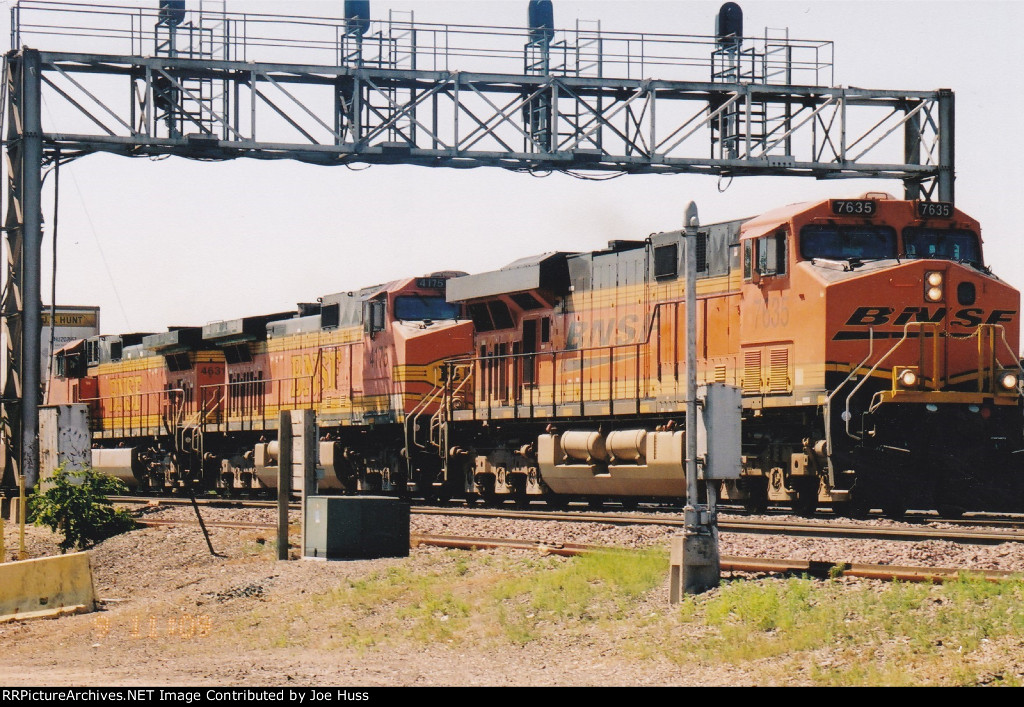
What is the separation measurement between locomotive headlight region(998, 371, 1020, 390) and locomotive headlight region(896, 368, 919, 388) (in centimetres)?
117

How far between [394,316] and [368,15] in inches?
220

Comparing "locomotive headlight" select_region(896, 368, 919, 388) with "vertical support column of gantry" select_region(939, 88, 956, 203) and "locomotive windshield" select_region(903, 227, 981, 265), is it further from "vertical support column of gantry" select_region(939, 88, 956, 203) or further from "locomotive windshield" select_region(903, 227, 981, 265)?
"vertical support column of gantry" select_region(939, 88, 956, 203)

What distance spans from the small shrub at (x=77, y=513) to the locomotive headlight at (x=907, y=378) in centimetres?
1214

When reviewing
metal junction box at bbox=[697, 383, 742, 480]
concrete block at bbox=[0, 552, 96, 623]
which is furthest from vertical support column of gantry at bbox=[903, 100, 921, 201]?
concrete block at bbox=[0, 552, 96, 623]

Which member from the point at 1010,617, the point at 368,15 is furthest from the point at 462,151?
the point at 1010,617

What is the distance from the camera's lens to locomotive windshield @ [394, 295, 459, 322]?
85.8 feet

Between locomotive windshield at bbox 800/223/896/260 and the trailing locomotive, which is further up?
locomotive windshield at bbox 800/223/896/260

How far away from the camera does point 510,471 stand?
75.3 ft

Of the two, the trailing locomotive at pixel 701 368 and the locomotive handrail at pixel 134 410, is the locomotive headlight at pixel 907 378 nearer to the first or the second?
the trailing locomotive at pixel 701 368

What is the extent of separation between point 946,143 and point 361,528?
16.4 m

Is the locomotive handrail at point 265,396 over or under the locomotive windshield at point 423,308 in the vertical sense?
under

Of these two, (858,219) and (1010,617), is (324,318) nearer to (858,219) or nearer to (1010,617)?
(858,219)

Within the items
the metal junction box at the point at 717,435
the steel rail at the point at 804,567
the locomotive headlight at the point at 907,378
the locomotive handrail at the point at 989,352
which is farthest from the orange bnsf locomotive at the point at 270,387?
the metal junction box at the point at 717,435

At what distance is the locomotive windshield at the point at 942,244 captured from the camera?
56.1ft
